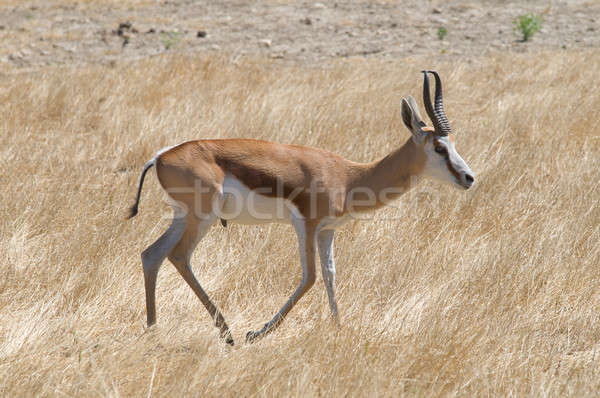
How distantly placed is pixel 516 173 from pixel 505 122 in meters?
1.87

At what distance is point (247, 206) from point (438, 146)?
4.61ft

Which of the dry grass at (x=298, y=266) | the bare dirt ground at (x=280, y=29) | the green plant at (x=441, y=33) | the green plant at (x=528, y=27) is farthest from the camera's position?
the green plant at (x=441, y=33)

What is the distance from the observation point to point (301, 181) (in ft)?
17.0

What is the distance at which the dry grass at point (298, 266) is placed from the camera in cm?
419

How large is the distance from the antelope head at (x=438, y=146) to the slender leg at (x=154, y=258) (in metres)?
1.76

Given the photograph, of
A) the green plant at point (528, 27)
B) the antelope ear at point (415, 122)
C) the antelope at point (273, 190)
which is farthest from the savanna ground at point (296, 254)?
the green plant at point (528, 27)

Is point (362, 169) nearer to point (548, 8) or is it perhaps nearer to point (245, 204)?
point (245, 204)

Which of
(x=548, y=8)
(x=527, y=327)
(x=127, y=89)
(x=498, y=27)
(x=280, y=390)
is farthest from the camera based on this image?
(x=548, y=8)

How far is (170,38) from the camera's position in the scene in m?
15.4

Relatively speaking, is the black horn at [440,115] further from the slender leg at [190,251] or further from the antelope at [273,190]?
the slender leg at [190,251]

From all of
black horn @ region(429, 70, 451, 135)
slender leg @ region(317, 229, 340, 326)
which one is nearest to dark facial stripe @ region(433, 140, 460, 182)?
black horn @ region(429, 70, 451, 135)

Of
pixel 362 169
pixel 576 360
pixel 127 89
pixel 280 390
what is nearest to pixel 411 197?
pixel 362 169

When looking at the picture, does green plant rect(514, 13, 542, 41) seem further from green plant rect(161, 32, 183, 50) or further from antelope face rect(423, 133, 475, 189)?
antelope face rect(423, 133, 475, 189)

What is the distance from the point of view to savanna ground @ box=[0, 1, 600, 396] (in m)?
4.21
